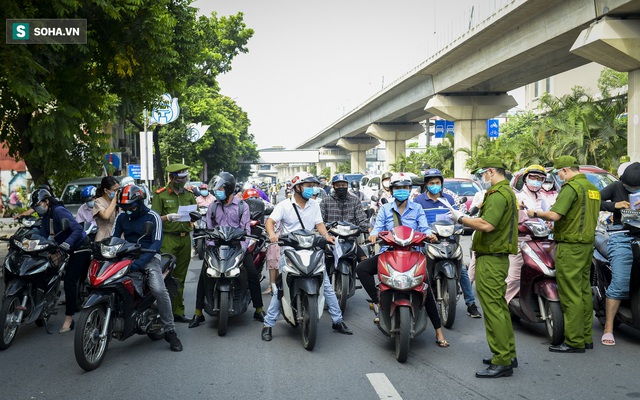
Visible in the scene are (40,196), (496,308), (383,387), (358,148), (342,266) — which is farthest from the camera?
(358,148)

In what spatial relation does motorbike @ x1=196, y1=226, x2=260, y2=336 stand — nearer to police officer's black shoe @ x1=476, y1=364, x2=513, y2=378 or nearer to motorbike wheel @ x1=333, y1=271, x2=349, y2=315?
motorbike wheel @ x1=333, y1=271, x2=349, y2=315

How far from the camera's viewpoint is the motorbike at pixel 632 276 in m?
6.84

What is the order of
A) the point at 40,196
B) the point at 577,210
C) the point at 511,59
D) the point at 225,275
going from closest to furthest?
the point at 577,210 → the point at 225,275 → the point at 40,196 → the point at 511,59

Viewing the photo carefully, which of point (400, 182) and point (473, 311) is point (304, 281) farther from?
point (473, 311)

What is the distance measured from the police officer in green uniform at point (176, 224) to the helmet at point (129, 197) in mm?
1310

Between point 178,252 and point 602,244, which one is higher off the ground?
point 602,244

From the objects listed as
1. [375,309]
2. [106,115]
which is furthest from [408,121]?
[375,309]

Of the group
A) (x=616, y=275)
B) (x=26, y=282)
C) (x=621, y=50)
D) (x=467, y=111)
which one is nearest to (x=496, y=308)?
(x=616, y=275)

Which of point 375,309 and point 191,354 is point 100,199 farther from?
point 375,309

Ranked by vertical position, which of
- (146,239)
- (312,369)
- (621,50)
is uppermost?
(621,50)

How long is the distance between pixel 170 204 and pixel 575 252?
4.67 m

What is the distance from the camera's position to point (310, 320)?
22.7ft

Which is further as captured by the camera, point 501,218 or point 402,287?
point 402,287

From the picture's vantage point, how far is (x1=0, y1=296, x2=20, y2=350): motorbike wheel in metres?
7.12
